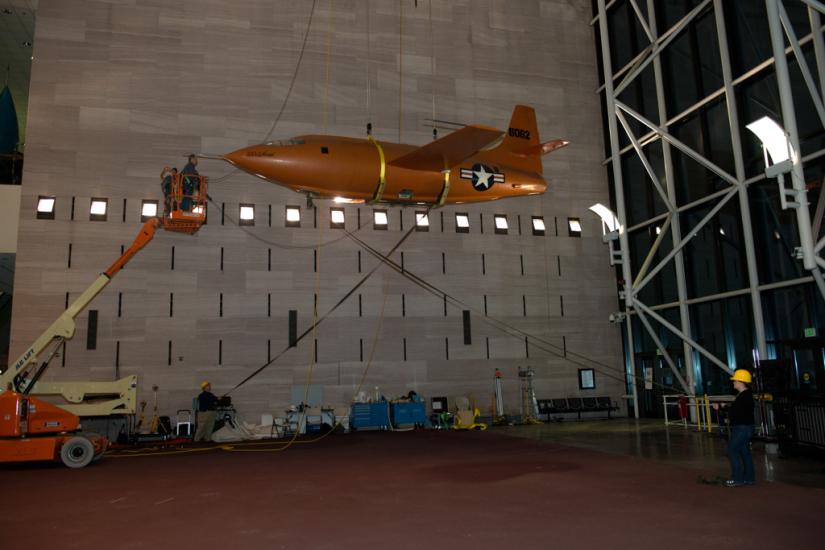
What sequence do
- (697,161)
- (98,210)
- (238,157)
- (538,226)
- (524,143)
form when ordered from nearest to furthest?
(238,157), (524,143), (98,210), (697,161), (538,226)

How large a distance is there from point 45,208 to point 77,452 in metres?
7.34

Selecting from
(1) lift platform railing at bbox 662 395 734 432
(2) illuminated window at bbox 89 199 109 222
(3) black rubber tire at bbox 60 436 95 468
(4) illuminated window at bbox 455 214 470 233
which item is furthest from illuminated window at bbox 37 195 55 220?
(1) lift platform railing at bbox 662 395 734 432

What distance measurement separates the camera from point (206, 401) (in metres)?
13.1

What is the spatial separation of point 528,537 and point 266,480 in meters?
4.29

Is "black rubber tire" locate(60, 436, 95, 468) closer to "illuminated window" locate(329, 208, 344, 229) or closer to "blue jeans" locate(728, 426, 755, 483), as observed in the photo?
"illuminated window" locate(329, 208, 344, 229)

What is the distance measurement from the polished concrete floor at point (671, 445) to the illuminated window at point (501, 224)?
557 cm

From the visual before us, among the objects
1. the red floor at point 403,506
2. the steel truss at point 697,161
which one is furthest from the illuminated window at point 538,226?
the red floor at point 403,506

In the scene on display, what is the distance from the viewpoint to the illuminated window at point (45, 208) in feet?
46.7

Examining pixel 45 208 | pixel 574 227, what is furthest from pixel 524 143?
pixel 45 208

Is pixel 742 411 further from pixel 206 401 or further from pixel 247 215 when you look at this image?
pixel 247 215

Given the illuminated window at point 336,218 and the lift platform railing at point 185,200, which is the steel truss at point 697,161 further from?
the lift platform railing at point 185,200

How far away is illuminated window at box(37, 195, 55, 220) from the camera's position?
560 inches

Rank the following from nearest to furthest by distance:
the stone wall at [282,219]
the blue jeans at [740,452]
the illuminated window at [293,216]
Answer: the blue jeans at [740,452]
the stone wall at [282,219]
the illuminated window at [293,216]

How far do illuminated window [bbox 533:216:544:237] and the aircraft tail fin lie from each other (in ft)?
20.2
